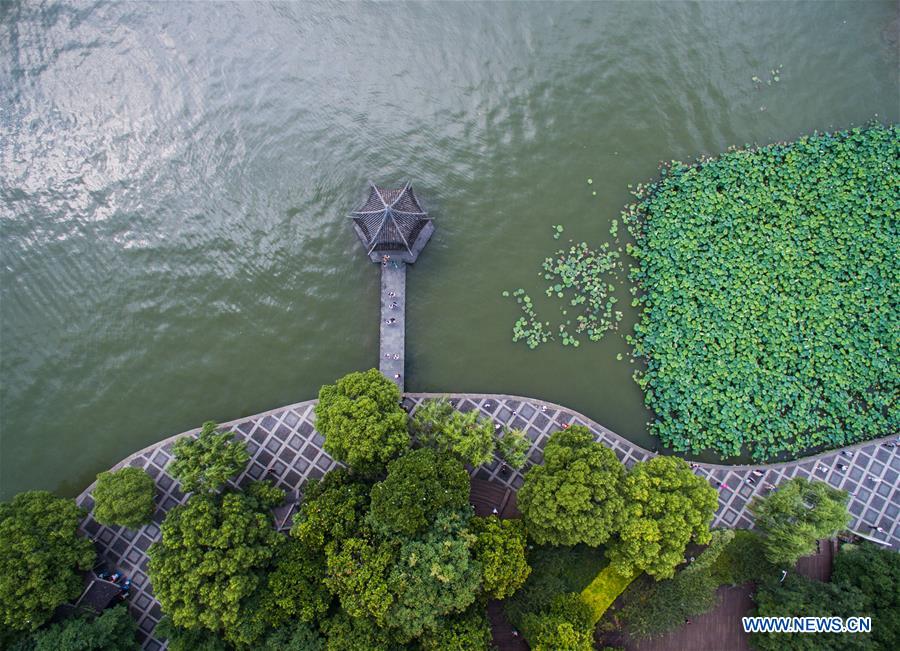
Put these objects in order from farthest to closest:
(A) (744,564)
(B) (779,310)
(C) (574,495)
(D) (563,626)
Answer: (B) (779,310), (A) (744,564), (C) (574,495), (D) (563,626)

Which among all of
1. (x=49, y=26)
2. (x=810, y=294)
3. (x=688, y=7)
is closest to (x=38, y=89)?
(x=49, y=26)

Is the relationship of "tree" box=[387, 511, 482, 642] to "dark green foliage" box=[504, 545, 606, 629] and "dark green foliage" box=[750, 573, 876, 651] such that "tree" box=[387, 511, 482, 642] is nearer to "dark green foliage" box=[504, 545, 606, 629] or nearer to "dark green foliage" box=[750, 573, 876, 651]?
"dark green foliage" box=[504, 545, 606, 629]

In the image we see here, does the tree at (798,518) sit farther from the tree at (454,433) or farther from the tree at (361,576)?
the tree at (361,576)

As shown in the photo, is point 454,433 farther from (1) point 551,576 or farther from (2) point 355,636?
(2) point 355,636

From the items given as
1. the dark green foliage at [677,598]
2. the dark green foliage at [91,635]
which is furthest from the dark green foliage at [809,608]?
the dark green foliage at [91,635]

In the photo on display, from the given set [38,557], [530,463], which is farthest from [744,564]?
[38,557]
